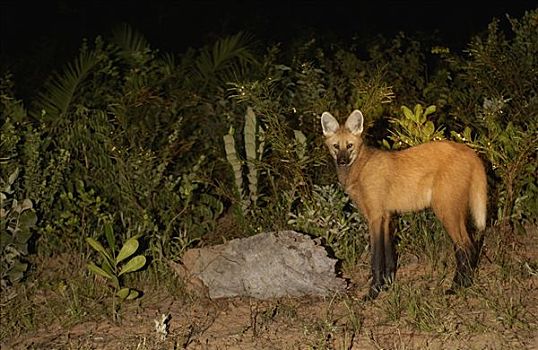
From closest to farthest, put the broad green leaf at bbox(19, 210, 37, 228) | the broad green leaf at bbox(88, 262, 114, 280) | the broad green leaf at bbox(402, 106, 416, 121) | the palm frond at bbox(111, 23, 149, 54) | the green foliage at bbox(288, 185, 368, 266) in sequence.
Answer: the broad green leaf at bbox(88, 262, 114, 280), the green foliage at bbox(288, 185, 368, 266), the broad green leaf at bbox(19, 210, 37, 228), the broad green leaf at bbox(402, 106, 416, 121), the palm frond at bbox(111, 23, 149, 54)

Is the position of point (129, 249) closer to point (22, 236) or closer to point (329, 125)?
point (22, 236)

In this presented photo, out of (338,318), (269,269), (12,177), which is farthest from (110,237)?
(338,318)

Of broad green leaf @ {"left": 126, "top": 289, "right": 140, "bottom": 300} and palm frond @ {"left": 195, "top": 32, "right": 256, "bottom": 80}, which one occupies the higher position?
palm frond @ {"left": 195, "top": 32, "right": 256, "bottom": 80}

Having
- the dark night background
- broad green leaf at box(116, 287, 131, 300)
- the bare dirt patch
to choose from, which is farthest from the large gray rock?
the dark night background

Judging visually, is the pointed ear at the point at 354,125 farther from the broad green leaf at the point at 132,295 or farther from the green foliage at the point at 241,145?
the broad green leaf at the point at 132,295

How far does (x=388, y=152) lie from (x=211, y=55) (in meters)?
3.47

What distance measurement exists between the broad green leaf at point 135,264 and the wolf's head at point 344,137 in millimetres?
1347

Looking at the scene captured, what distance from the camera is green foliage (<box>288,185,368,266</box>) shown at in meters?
5.88

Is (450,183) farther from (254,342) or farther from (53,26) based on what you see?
A: (53,26)

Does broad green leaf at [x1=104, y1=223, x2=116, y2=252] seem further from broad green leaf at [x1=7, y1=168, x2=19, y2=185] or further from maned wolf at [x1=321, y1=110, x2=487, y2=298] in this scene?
maned wolf at [x1=321, y1=110, x2=487, y2=298]

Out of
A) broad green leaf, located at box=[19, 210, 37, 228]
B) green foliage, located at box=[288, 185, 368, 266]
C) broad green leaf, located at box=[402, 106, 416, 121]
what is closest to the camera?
green foliage, located at box=[288, 185, 368, 266]

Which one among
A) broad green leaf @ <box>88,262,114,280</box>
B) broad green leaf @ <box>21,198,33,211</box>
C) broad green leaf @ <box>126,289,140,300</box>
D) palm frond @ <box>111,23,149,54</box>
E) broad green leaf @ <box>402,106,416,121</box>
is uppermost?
palm frond @ <box>111,23,149,54</box>

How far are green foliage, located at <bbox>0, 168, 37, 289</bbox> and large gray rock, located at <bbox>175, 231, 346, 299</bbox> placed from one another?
1.14m

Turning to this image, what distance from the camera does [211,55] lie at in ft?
28.1
